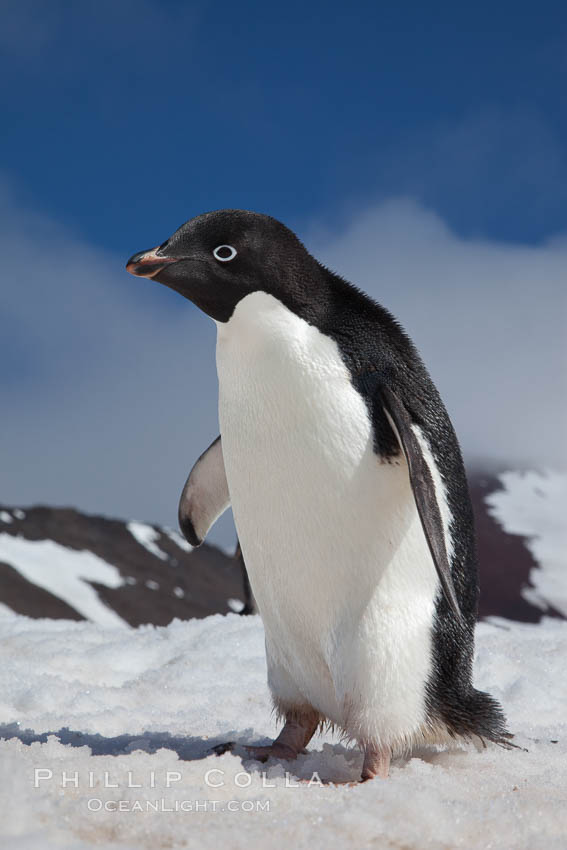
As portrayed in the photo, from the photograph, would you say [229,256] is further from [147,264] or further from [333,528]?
[333,528]

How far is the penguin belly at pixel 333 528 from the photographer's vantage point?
7.85 ft

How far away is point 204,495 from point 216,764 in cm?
127

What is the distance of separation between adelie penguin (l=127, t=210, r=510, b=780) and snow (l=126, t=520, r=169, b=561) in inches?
507

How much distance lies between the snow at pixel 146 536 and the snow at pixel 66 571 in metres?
1.50

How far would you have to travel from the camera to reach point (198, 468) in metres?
3.28

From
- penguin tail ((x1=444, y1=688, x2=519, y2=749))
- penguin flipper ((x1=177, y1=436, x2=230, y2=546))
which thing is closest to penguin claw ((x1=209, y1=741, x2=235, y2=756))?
penguin tail ((x1=444, y1=688, x2=519, y2=749))

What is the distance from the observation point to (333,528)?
244cm

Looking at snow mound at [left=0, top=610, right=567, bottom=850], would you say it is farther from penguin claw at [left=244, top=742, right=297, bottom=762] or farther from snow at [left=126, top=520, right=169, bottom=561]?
snow at [left=126, top=520, right=169, bottom=561]

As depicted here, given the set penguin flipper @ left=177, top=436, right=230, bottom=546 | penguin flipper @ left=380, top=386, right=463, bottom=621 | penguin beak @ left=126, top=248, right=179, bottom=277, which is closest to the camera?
penguin flipper @ left=380, top=386, right=463, bottom=621

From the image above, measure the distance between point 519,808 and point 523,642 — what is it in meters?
2.70

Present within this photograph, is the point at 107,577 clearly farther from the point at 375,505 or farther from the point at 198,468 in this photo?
the point at 375,505

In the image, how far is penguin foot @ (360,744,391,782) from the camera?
236 cm

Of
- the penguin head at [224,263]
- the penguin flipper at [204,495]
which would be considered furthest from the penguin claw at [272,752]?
the penguin head at [224,263]

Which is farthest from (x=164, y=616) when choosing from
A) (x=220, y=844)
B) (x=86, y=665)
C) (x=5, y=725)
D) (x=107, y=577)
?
(x=220, y=844)
